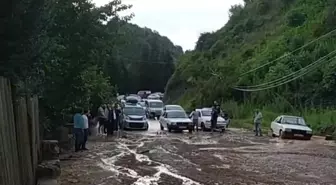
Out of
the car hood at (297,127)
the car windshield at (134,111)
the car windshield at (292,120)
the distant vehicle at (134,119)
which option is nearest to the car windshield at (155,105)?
the car windshield at (134,111)

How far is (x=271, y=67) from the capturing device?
50719mm

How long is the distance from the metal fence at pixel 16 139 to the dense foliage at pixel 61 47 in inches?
20.3

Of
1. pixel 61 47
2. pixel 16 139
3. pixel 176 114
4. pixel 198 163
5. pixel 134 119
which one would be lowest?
pixel 198 163

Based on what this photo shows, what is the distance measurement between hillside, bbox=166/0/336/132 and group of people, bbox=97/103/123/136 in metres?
12.2

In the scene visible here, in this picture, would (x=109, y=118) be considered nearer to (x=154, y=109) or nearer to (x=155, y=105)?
(x=154, y=109)

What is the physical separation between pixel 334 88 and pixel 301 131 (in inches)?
438

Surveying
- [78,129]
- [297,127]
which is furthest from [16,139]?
[297,127]

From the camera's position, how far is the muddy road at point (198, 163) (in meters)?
14.8

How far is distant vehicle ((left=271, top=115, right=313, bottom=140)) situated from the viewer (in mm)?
30750

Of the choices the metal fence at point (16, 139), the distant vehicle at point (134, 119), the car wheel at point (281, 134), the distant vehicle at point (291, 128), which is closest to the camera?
the metal fence at point (16, 139)

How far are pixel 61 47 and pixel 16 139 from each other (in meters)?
5.35

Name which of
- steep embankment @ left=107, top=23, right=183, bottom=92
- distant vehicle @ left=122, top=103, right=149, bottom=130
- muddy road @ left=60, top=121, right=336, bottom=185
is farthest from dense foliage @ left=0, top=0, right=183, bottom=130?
steep embankment @ left=107, top=23, right=183, bottom=92

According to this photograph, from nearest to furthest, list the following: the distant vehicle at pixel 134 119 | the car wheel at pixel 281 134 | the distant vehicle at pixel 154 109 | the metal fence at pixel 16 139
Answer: the metal fence at pixel 16 139
the car wheel at pixel 281 134
the distant vehicle at pixel 134 119
the distant vehicle at pixel 154 109

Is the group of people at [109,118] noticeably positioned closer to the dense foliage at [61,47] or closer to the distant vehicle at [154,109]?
the dense foliage at [61,47]
